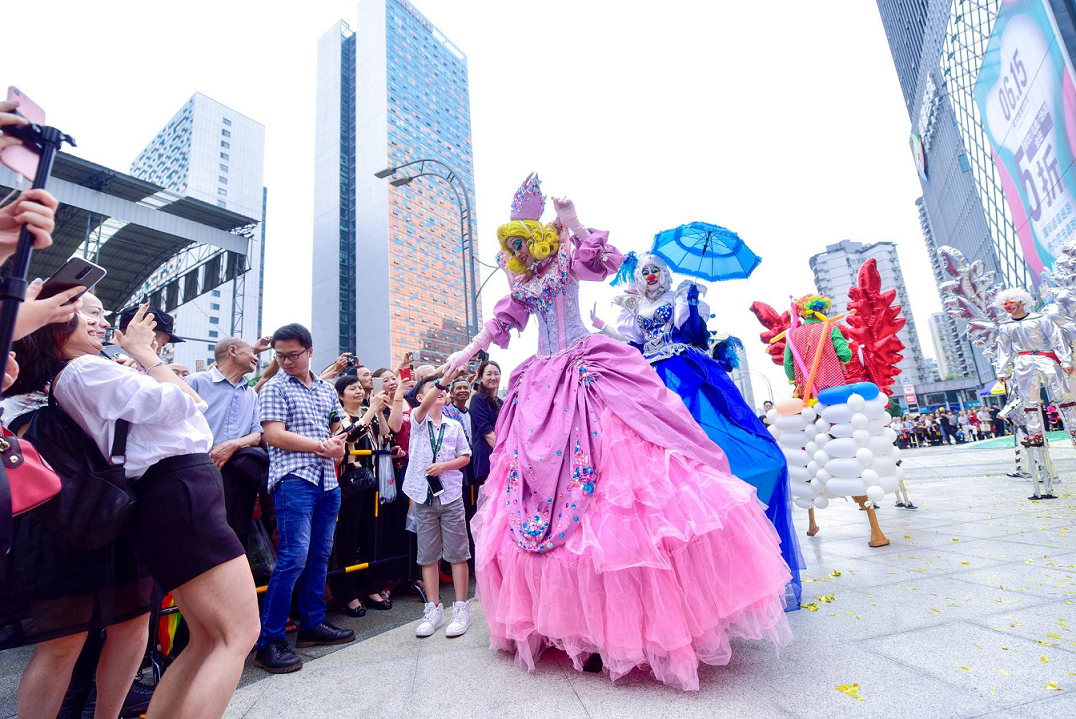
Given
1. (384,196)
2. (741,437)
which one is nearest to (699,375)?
(741,437)

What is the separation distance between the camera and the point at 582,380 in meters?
2.65

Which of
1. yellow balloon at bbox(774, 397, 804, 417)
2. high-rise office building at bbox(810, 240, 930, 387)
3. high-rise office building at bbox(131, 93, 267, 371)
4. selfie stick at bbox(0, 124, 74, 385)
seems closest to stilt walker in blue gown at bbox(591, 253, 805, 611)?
yellow balloon at bbox(774, 397, 804, 417)

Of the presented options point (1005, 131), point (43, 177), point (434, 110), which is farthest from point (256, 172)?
point (43, 177)

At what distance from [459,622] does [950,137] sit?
5648 centimetres

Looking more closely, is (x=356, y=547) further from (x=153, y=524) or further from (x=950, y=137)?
(x=950, y=137)

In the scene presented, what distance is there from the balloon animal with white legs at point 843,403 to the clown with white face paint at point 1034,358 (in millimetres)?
3038

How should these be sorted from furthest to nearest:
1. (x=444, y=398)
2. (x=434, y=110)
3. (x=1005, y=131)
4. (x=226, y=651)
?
(x=434, y=110) → (x=1005, y=131) → (x=444, y=398) → (x=226, y=651)

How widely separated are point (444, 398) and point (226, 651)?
2.41m

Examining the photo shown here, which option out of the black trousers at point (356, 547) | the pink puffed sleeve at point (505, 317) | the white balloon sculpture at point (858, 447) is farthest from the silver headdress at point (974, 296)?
the black trousers at point (356, 547)

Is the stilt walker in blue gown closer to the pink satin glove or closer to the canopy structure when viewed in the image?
the pink satin glove

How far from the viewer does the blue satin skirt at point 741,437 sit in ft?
8.98

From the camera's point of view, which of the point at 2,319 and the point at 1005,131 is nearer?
the point at 2,319

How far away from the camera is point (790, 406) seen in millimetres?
4035

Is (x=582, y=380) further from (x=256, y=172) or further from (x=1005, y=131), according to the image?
(x=256, y=172)
